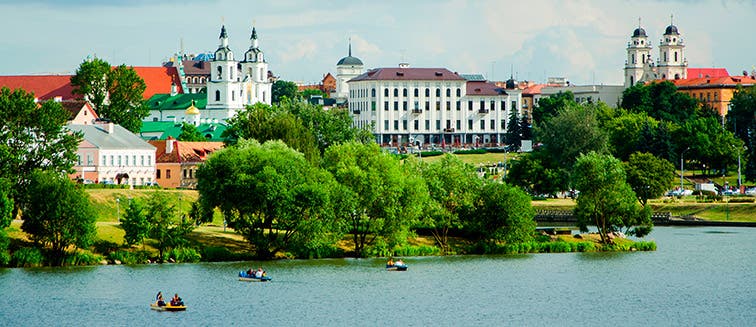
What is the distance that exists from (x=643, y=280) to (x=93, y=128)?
2430 inches

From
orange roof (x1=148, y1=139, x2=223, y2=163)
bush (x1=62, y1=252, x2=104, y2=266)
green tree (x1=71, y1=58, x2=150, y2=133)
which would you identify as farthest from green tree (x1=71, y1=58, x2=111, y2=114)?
bush (x1=62, y1=252, x2=104, y2=266)

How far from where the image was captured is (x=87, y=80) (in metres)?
162

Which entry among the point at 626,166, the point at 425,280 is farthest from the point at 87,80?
the point at 425,280

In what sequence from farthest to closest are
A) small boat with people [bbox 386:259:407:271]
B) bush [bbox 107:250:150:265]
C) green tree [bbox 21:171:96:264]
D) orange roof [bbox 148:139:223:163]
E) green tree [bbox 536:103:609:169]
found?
green tree [bbox 536:103:609:169]
orange roof [bbox 148:139:223:163]
bush [bbox 107:250:150:265]
small boat with people [bbox 386:259:407:271]
green tree [bbox 21:171:96:264]

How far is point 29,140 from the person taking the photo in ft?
318

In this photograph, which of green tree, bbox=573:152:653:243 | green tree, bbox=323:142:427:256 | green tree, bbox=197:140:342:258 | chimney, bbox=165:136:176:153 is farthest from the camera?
chimney, bbox=165:136:176:153

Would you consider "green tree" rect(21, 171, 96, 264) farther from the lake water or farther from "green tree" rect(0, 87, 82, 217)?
"green tree" rect(0, 87, 82, 217)

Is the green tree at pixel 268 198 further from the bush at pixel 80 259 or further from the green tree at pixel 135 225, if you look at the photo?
the bush at pixel 80 259

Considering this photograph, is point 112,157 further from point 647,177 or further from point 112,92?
point 647,177

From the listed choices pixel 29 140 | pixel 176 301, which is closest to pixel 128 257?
pixel 29 140

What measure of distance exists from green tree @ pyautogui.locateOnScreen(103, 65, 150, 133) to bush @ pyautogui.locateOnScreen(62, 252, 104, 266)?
2909 inches

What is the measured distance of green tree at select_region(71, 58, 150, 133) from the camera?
159750 millimetres

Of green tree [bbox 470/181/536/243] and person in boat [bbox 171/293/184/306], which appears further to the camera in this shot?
green tree [bbox 470/181/536/243]

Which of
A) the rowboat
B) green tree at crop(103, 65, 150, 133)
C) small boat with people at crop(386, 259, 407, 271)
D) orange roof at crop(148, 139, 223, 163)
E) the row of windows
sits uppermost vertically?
green tree at crop(103, 65, 150, 133)
